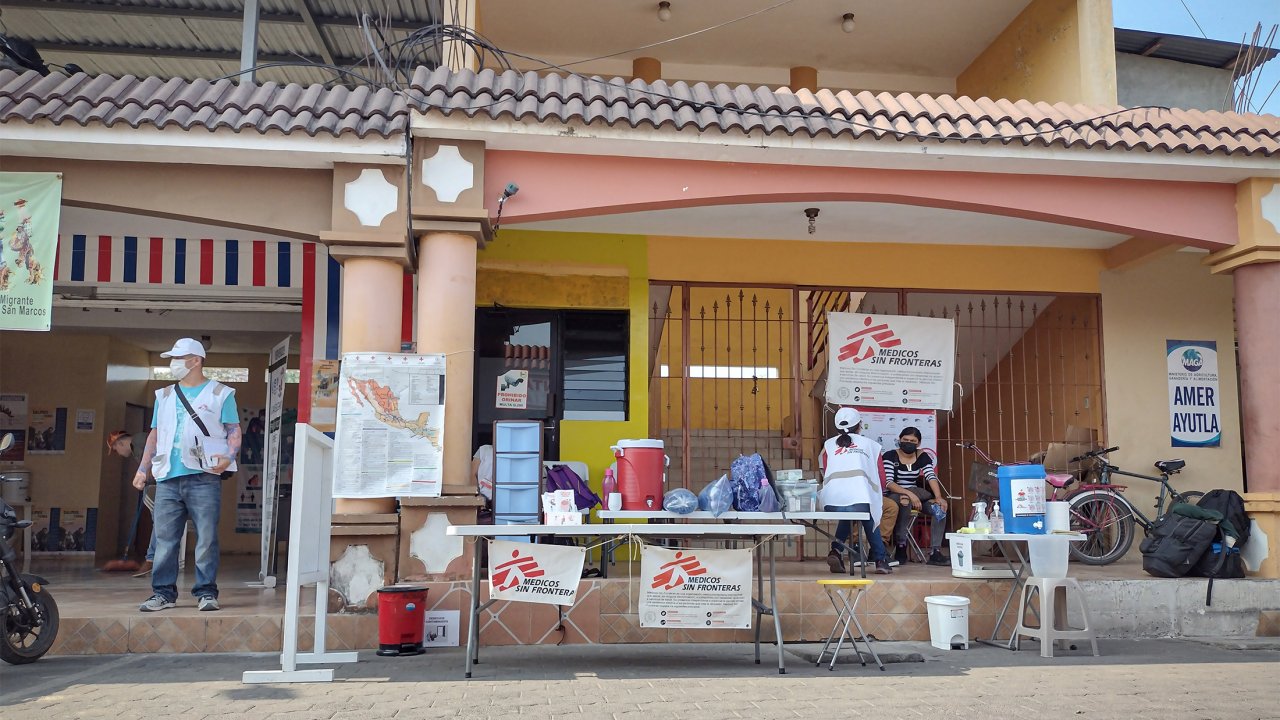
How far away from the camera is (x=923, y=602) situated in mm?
8094

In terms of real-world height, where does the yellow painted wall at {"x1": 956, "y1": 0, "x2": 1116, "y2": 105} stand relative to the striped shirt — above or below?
above

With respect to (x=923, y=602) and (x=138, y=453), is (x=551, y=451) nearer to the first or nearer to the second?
(x=923, y=602)

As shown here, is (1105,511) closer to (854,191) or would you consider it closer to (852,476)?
(852,476)

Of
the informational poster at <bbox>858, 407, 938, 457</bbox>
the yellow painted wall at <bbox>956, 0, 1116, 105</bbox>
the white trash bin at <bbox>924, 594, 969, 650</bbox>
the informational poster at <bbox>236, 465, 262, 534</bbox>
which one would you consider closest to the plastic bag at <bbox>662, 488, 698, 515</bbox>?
the white trash bin at <bbox>924, 594, 969, 650</bbox>

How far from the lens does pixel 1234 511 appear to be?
347 inches

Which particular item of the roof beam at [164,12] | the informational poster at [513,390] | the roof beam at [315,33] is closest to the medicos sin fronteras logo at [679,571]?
the informational poster at [513,390]

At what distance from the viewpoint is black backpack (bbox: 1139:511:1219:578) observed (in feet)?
28.2

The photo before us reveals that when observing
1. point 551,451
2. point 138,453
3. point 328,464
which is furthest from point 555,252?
point 138,453

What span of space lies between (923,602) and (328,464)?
14.4 feet

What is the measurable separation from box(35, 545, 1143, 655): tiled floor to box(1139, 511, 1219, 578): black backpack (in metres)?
0.26

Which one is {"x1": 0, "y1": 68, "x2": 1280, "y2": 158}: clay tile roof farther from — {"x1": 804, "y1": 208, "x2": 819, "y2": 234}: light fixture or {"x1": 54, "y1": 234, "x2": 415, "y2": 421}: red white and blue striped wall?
{"x1": 54, "y1": 234, "x2": 415, "y2": 421}: red white and blue striped wall

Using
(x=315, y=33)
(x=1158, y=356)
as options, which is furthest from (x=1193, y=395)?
(x=315, y=33)

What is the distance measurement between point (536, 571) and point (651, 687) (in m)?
1.14

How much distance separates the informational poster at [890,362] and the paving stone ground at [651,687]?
12.7 feet
